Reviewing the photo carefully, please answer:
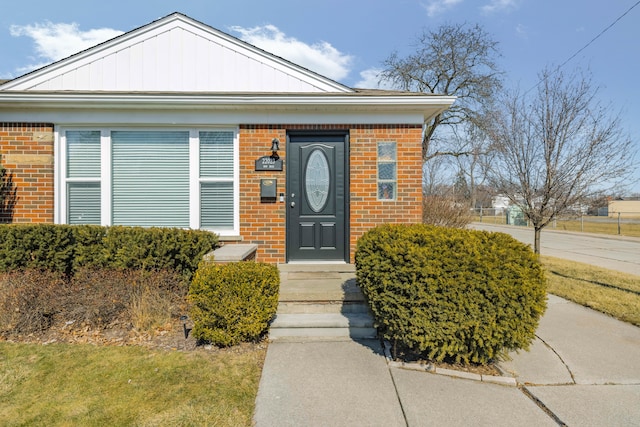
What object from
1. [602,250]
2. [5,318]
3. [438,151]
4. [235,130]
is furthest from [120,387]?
[438,151]

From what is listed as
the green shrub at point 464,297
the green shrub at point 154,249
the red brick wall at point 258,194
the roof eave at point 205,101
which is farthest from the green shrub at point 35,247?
the green shrub at point 464,297

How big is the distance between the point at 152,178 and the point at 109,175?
0.67 metres

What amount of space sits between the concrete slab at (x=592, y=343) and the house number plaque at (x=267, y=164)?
14.0 ft

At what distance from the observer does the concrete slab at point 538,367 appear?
112 inches

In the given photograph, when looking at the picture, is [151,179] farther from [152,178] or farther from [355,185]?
[355,185]

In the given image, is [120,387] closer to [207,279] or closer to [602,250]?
[207,279]

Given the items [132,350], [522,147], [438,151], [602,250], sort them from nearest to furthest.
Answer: [132,350] < [522,147] < [602,250] < [438,151]

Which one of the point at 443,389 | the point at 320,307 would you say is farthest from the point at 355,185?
the point at 443,389

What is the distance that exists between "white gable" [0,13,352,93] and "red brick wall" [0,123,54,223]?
4.67ft

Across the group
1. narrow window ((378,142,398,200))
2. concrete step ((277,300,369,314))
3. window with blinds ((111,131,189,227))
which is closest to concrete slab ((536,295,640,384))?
concrete step ((277,300,369,314))

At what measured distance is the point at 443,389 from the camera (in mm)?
2686

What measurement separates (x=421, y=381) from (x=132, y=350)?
9.32ft

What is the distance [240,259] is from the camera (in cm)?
408

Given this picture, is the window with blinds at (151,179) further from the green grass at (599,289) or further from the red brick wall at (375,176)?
the green grass at (599,289)
